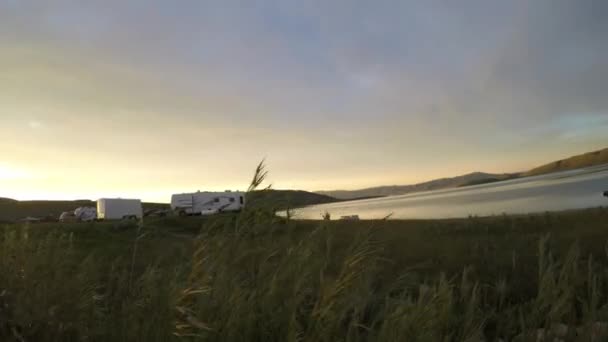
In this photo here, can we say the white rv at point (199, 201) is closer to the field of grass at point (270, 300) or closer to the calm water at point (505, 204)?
the calm water at point (505, 204)

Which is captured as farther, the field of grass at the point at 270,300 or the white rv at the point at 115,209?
the white rv at the point at 115,209

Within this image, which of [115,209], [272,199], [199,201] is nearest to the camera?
[272,199]

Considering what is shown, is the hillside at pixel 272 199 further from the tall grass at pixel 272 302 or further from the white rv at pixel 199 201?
the white rv at pixel 199 201

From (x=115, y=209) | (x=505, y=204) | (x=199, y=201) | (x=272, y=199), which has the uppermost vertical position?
(x=199, y=201)

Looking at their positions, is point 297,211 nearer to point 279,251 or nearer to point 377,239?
point 279,251

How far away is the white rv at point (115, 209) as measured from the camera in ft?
167

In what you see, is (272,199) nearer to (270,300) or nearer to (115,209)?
(270,300)

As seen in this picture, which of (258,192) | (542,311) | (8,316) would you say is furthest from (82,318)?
(542,311)

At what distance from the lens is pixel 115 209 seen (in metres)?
52.1

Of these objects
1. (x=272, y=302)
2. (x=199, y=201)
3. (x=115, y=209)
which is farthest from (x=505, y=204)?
(x=272, y=302)

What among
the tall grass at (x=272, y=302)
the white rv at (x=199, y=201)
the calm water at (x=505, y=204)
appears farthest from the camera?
the white rv at (x=199, y=201)

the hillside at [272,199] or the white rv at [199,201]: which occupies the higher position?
the white rv at [199,201]

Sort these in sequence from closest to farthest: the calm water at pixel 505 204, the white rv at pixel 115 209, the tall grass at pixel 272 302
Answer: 1. the tall grass at pixel 272 302
2. the calm water at pixel 505 204
3. the white rv at pixel 115 209

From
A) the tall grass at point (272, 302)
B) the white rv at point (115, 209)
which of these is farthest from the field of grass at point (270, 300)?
the white rv at point (115, 209)
